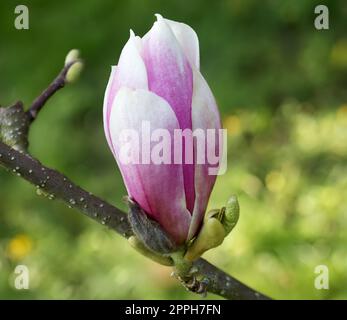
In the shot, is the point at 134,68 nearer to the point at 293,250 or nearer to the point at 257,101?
the point at 293,250

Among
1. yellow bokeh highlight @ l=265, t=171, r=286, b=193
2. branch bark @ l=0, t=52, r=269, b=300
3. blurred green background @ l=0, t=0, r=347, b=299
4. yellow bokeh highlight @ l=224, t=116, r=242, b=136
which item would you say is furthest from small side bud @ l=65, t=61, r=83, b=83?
yellow bokeh highlight @ l=224, t=116, r=242, b=136

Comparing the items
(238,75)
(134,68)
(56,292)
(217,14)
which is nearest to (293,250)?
(56,292)

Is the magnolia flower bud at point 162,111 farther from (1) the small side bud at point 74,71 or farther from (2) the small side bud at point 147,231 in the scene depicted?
(1) the small side bud at point 74,71

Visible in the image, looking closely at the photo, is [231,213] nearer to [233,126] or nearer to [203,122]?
[203,122]

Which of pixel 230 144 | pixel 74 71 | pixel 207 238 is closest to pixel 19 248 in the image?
pixel 230 144

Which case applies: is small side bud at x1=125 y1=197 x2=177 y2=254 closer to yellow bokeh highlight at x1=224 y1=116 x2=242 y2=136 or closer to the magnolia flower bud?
the magnolia flower bud

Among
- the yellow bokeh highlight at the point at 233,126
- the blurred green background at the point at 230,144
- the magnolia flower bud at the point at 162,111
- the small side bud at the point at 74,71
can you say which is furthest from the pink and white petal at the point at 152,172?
the yellow bokeh highlight at the point at 233,126
